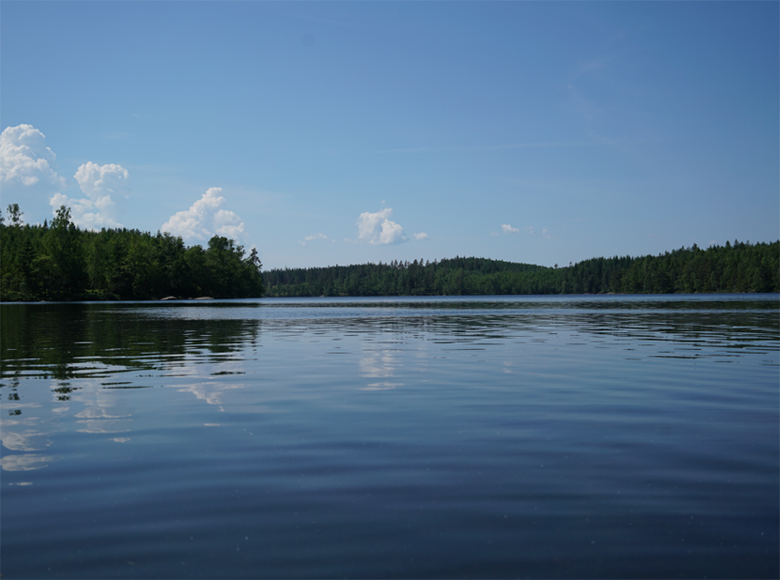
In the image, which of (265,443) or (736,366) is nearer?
(265,443)

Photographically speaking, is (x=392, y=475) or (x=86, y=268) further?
(x=86, y=268)

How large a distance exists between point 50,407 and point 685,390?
16596mm

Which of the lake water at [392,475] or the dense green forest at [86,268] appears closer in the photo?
the lake water at [392,475]

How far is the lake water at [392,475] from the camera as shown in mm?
5680

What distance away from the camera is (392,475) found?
8.26 meters

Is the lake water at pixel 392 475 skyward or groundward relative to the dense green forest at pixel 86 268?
groundward

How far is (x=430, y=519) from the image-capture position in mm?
6566

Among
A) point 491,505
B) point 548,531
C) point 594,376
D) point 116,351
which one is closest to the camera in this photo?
point 548,531

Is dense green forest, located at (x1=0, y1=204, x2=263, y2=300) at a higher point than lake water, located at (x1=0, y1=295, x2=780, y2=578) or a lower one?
higher

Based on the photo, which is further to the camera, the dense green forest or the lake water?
the dense green forest

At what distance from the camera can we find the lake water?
5.68m

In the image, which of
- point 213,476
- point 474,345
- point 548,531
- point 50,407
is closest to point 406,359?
point 474,345

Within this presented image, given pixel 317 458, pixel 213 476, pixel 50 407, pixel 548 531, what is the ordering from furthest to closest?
pixel 50 407
pixel 317 458
pixel 213 476
pixel 548 531

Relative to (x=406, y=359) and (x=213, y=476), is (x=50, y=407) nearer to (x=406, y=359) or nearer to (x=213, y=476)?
(x=213, y=476)
